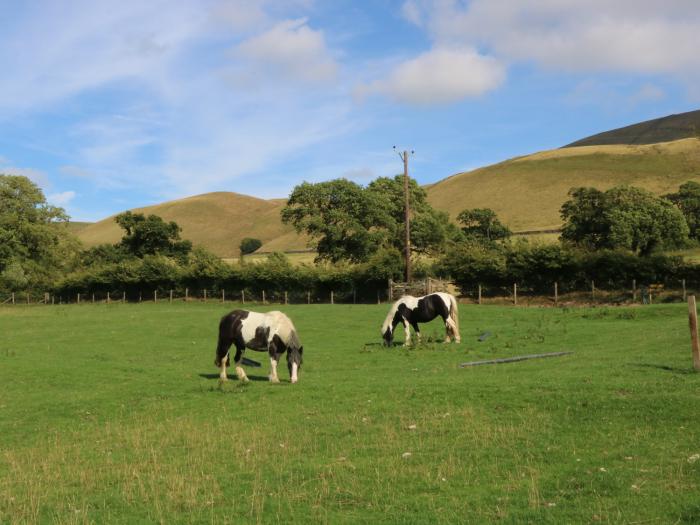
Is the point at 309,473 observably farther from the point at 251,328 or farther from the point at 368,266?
the point at 368,266

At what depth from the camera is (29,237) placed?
256ft

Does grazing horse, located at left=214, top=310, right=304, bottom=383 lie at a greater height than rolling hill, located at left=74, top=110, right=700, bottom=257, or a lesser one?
lesser

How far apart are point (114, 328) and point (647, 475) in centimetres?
3277

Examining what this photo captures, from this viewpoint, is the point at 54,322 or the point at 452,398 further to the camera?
the point at 54,322

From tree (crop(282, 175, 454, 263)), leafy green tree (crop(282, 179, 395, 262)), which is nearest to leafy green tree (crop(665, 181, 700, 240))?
tree (crop(282, 175, 454, 263))

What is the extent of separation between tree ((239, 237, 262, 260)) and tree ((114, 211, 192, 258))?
61.6 metres

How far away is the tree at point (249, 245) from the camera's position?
154 m

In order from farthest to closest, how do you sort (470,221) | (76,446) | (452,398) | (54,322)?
1. (470,221)
2. (54,322)
3. (452,398)
4. (76,446)

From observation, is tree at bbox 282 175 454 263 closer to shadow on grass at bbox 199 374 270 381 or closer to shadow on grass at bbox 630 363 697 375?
shadow on grass at bbox 199 374 270 381

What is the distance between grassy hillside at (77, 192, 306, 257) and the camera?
6284 inches

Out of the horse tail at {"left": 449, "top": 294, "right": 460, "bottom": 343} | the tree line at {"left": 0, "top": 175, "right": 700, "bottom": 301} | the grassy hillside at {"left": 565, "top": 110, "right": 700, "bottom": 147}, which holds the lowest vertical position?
the horse tail at {"left": 449, "top": 294, "right": 460, "bottom": 343}

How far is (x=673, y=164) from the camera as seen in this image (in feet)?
394

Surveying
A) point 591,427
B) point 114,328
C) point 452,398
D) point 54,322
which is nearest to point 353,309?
point 114,328

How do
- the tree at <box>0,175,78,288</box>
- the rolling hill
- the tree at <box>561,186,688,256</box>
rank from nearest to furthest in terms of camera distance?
the tree at <box>561,186,688,256</box>
the tree at <box>0,175,78,288</box>
the rolling hill
